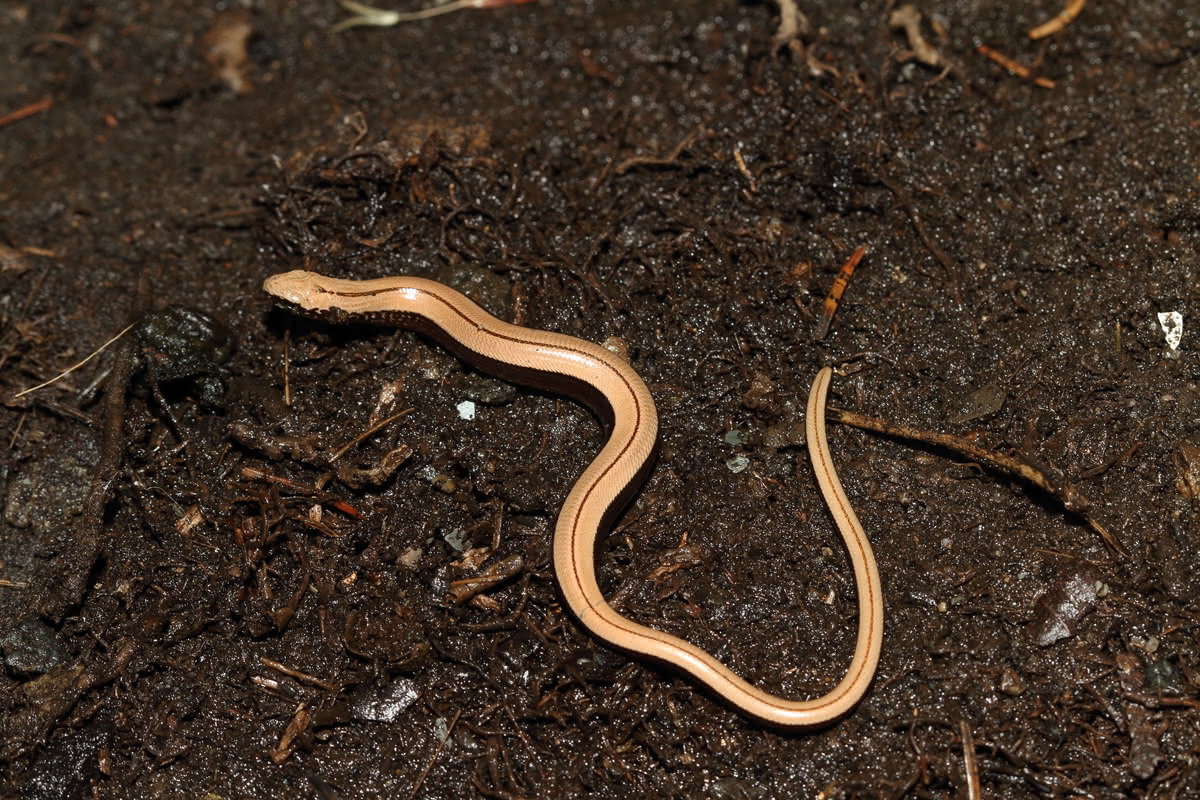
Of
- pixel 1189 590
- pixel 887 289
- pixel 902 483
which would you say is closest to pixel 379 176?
pixel 887 289

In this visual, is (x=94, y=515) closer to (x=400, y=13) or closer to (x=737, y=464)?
(x=737, y=464)

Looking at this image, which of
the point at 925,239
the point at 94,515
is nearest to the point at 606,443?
the point at 925,239

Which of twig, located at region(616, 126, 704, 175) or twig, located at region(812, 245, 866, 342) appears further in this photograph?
twig, located at region(616, 126, 704, 175)

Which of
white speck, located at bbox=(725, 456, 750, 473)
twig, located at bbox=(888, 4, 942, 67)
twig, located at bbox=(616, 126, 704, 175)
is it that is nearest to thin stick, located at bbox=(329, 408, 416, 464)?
white speck, located at bbox=(725, 456, 750, 473)

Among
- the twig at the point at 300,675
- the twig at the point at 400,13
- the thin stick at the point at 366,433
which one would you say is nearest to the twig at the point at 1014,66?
the twig at the point at 400,13

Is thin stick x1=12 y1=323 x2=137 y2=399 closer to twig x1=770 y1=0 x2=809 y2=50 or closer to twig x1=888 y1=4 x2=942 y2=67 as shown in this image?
twig x1=770 y1=0 x2=809 y2=50

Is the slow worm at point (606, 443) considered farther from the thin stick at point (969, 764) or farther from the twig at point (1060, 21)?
the twig at point (1060, 21)
